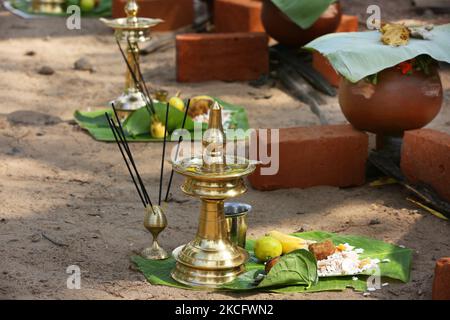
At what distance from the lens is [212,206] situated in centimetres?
439

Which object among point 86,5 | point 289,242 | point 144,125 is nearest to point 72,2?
point 86,5

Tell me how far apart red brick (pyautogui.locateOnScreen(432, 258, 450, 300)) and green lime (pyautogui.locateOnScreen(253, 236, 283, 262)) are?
2.77ft

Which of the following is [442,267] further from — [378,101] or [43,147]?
[43,147]

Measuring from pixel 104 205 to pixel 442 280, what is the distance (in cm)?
224

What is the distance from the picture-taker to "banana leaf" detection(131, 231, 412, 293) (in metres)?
4.38

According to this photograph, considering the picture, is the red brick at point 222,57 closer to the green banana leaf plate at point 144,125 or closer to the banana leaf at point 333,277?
the green banana leaf plate at point 144,125

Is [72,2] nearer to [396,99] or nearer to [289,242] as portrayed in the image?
[396,99]

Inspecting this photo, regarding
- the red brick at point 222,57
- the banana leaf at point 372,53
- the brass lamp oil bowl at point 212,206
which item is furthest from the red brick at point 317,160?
the red brick at point 222,57

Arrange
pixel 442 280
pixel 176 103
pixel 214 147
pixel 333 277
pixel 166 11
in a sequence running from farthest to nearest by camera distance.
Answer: pixel 166 11, pixel 176 103, pixel 333 277, pixel 214 147, pixel 442 280

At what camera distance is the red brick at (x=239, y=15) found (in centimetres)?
936

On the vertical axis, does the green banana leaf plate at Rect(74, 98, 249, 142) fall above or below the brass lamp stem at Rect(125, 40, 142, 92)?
below

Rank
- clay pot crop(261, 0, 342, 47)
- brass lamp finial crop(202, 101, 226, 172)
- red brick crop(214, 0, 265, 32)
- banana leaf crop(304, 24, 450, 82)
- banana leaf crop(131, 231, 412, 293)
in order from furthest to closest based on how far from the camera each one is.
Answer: red brick crop(214, 0, 265, 32)
clay pot crop(261, 0, 342, 47)
banana leaf crop(304, 24, 450, 82)
banana leaf crop(131, 231, 412, 293)
brass lamp finial crop(202, 101, 226, 172)

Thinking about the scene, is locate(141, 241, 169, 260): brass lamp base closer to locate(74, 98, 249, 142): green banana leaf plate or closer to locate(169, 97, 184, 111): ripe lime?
locate(74, 98, 249, 142): green banana leaf plate

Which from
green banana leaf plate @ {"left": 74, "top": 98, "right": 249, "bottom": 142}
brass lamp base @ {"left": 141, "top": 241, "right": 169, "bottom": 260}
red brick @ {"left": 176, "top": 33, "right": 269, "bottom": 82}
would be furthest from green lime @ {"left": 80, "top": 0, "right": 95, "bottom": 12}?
brass lamp base @ {"left": 141, "top": 241, "right": 169, "bottom": 260}
